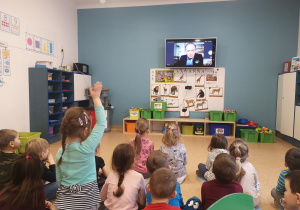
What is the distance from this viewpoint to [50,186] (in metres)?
2.15

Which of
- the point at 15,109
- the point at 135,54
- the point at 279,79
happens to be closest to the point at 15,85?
the point at 15,109

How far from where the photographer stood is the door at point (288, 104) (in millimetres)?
4566

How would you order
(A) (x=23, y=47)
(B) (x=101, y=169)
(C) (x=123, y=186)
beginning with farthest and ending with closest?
1. (A) (x=23, y=47)
2. (B) (x=101, y=169)
3. (C) (x=123, y=186)

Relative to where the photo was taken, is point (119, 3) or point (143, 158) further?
point (119, 3)

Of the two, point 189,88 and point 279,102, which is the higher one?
point 189,88

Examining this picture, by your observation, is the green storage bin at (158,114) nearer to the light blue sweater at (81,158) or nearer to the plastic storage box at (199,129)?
the plastic storage box at (199,129)

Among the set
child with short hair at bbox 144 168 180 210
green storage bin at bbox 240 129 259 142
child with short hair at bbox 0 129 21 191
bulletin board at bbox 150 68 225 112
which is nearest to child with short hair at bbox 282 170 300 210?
child with short hair at bbox 144 168 180 210

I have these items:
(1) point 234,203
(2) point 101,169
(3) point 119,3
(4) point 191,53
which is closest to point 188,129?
(4) point 191,53

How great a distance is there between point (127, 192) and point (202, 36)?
4942 millimetres

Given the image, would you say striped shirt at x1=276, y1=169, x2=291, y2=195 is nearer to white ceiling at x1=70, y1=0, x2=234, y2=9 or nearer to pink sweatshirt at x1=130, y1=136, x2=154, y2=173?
pink sweatshirt at x1=130, y1=136, x2=154, y2=173

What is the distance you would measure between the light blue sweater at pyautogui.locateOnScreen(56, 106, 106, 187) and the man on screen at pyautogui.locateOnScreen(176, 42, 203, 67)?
438 centimetres

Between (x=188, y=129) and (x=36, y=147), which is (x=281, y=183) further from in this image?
(x=188, y=129)

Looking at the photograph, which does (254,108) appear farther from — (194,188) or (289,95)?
(194,188)

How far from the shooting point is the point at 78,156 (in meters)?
1.37
